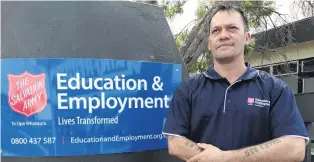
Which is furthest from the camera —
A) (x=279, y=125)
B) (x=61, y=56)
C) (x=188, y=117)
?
(x=61, y=56)

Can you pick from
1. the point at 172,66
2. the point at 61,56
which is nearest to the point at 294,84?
the point at 172,66

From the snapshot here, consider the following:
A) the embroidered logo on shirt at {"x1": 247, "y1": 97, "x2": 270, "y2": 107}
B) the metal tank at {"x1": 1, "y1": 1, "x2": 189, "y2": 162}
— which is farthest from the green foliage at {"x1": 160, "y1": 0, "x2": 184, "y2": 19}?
the embroidered logo on shirt at {"x1": 247, "y1": 97, "x2": 270, "y2": 107}

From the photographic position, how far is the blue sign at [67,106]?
2.43 meters

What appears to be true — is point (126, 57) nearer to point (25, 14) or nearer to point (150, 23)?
point (150, 23)

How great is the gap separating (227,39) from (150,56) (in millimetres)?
739

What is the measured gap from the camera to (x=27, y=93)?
2.43m

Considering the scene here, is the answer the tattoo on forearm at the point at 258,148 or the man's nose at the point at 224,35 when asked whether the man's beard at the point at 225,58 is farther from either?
the tattoo on forearm at the point at 258,148

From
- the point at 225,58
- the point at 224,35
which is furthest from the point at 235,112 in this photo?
the point at 224,35

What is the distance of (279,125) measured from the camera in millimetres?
2107

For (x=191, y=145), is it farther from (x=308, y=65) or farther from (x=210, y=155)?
(x=308, y=65)

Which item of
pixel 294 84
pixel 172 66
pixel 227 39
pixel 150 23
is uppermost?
pixel 150 23

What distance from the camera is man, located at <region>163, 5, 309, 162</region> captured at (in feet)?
6.74

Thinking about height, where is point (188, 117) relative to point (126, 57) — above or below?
below

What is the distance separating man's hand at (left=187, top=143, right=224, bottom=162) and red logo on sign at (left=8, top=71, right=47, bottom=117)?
1146 millimetres
